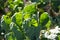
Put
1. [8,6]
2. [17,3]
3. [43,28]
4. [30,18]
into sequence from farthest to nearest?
1. [8,6]
2. [17,3]
3. [43,28]
4. [30,18]

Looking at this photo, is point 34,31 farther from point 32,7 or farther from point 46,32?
point 32,7

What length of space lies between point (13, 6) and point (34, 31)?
0.47m

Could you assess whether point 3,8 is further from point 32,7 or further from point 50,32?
point 50,32

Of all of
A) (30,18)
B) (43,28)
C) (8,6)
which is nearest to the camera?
(30,18)

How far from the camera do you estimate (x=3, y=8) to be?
6.70ft

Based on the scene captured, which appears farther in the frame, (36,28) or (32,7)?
(32,7)

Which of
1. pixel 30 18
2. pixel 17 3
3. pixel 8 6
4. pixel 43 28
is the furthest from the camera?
pixel 8 6

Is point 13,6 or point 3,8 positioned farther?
point 3,8

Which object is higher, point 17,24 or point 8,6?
point 8,6

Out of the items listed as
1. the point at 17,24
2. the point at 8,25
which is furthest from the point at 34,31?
the point at 8,25

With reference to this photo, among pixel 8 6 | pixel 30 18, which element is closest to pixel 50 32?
pixel 30 18

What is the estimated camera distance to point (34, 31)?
1.49 metres

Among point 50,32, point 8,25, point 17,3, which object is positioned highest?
point 17,3

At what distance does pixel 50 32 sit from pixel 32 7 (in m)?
0.24
